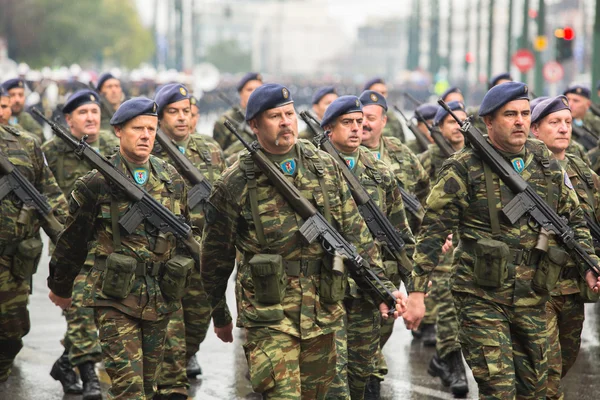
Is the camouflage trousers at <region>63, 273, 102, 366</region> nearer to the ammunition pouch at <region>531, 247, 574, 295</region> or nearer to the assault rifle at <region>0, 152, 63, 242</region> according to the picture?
the assault rifle at <region>0, 152, 63, 242</region>

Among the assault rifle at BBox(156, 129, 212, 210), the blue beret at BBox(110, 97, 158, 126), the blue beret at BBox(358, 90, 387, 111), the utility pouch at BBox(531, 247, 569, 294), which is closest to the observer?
the utility pouch at BBox(531, 247, 569, 294)

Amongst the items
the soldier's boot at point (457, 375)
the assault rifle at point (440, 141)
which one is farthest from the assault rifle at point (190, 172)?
the assault rifle at point (440, 141)

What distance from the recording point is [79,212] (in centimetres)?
712

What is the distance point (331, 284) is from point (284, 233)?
0.35 meters

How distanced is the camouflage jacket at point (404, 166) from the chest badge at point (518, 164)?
248 centimetres

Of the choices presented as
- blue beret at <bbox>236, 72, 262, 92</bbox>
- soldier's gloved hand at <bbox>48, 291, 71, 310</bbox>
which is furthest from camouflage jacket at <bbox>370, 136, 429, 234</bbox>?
blue beret at <bbox>236, 72, 262, 92</bbox>

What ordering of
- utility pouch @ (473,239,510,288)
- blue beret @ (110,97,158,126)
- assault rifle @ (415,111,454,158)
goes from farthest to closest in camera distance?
assault rifle @ (415,111,454,158) < blue beret @ (110,97,158,126) < utility pouch @ (473,239,510,288)

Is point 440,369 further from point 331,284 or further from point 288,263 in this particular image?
point 288,263

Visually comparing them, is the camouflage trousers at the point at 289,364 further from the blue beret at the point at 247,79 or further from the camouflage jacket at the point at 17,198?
the blue beret at the point at 247,79

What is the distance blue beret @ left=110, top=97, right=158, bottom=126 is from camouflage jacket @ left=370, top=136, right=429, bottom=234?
8.39ft

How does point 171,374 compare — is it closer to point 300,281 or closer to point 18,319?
point 18,319

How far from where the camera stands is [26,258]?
27.9ft

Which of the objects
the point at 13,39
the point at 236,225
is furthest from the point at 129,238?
the point at 13,39

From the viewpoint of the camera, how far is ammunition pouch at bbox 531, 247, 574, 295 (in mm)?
6918
